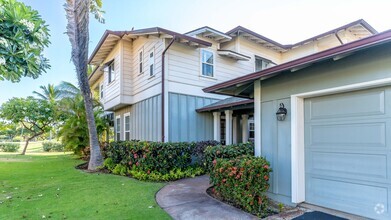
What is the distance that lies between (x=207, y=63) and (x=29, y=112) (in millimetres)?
16962

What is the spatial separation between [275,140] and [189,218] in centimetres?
261

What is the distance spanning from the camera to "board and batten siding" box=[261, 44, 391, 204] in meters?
4.10

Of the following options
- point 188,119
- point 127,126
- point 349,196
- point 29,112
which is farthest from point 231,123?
point 29,112

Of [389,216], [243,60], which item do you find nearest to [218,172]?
[389,216]

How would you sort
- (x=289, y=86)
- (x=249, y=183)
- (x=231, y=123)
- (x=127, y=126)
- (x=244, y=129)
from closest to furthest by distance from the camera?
(x=249, y=183), (x=289, y=86), (x=231, y=123), (x=244, y=129), (x=127, y=126)

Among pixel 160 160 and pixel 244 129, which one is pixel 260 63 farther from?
pixel 160 160

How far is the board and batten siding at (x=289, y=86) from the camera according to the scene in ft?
13.4

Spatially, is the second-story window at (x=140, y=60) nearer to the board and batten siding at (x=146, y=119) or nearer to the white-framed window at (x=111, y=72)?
the board and batten siding at (x=146, y=119)

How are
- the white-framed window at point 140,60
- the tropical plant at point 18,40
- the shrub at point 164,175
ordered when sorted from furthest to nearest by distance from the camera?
1. the white-framed window at point 140,60
2. the shrub at point 164,175
3. the tropical plant at point 18,40

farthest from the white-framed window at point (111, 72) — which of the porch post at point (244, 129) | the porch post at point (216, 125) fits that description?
the porch post at point (244, 129)

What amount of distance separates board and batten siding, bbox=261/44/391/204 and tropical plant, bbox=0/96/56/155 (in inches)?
803

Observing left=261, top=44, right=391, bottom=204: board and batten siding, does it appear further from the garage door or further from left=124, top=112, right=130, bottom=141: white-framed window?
left=124, top=112, right=130, bottom=141: white-framed window

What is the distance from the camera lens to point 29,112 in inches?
800

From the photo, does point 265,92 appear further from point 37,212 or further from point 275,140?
point 37,212
